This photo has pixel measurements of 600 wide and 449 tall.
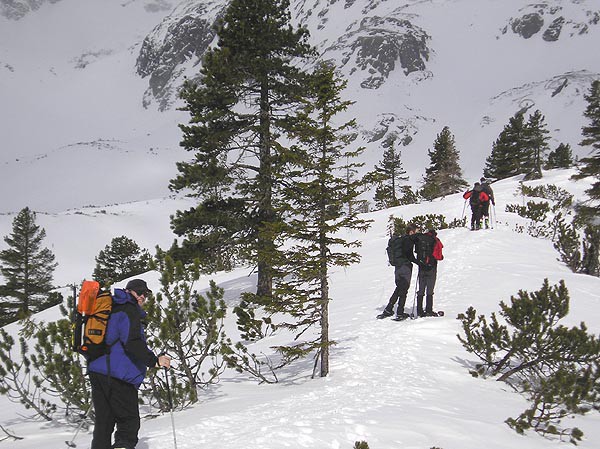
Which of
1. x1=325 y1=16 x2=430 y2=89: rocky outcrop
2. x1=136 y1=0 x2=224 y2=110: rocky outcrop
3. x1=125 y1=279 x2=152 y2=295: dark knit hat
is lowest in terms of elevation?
x1=125 y1=279 x2=152 y2=295: dark knit hat

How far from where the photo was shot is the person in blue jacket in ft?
12.9

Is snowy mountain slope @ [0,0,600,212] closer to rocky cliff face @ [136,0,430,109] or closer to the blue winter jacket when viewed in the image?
rocky cliff face @ [136,0,430,109]

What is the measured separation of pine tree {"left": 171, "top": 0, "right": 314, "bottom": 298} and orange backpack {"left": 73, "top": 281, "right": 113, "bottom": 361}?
879 centimetres

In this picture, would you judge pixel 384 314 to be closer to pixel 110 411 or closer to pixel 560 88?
pixel 110 411

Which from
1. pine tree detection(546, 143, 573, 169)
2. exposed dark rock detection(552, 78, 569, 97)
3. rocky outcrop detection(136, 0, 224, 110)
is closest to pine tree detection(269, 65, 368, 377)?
pine tree detection(546, 143, 573, 169)

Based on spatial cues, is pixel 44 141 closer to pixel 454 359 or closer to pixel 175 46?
pixel 175 46

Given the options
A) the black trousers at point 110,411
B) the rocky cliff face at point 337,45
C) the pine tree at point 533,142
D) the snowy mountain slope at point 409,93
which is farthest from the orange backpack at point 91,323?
the snowy mountain slope at point 409,93

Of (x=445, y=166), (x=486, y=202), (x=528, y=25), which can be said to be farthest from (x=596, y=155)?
(x=528, y=25)

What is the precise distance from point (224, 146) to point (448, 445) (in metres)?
11.4

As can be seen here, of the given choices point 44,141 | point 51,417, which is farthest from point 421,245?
point 44,141

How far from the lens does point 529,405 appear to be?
605cm

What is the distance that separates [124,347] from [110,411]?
66 centimetres

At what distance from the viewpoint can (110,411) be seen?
4.00m

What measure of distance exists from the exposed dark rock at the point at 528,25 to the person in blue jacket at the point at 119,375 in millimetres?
121820
